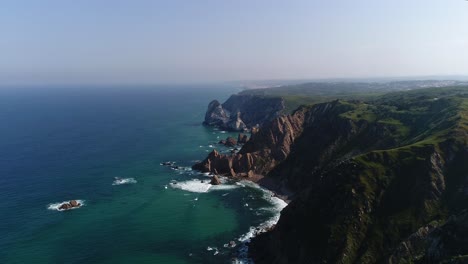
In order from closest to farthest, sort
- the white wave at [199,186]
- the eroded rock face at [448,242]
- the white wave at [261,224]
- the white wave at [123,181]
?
the eroded rock face at [448,242] → the white wave at [261,224] → the white wave at [199,186] → the white wave at [123,181]

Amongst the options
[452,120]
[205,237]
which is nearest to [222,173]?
[205,237]

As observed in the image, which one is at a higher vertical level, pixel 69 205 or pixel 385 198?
pixel 385 198

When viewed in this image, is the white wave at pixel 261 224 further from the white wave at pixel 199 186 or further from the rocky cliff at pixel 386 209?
the white wave at pixel 199 186

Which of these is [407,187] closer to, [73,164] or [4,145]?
[73,164]

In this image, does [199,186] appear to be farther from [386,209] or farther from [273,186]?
[386,209]

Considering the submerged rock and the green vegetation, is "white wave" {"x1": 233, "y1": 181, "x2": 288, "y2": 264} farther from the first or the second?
the green vegetation

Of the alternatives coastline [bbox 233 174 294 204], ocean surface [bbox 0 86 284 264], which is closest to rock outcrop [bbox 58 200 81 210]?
ocean surface [bbox 0 86 284 264]

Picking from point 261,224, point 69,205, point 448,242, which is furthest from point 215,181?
point 448,242

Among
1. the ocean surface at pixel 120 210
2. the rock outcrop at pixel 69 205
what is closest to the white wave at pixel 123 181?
the ocean surface at pixel 120 210
